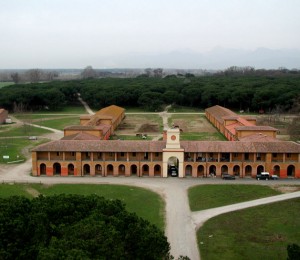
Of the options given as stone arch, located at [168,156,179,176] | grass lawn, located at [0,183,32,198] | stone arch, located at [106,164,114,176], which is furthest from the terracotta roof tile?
grass lawn, located at [0,183,32,198]

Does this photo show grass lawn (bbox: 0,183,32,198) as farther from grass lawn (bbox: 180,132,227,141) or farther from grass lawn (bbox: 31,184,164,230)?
grass lawn (bbox: 180,132,227,141)

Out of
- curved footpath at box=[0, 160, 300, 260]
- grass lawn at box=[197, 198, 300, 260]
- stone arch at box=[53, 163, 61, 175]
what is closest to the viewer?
grass lawn at box=[197, 198, 300, 260]

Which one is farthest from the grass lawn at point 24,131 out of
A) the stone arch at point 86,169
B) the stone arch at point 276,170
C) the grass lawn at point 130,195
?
the stone arch at point 276,170

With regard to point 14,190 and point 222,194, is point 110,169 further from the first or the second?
point 222,194

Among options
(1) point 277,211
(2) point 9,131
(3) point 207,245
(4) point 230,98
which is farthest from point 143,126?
(3) point 207,245

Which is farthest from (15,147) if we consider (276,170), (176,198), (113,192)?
(276,170)

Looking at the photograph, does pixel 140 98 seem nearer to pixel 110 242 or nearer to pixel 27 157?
pixel 27 157
